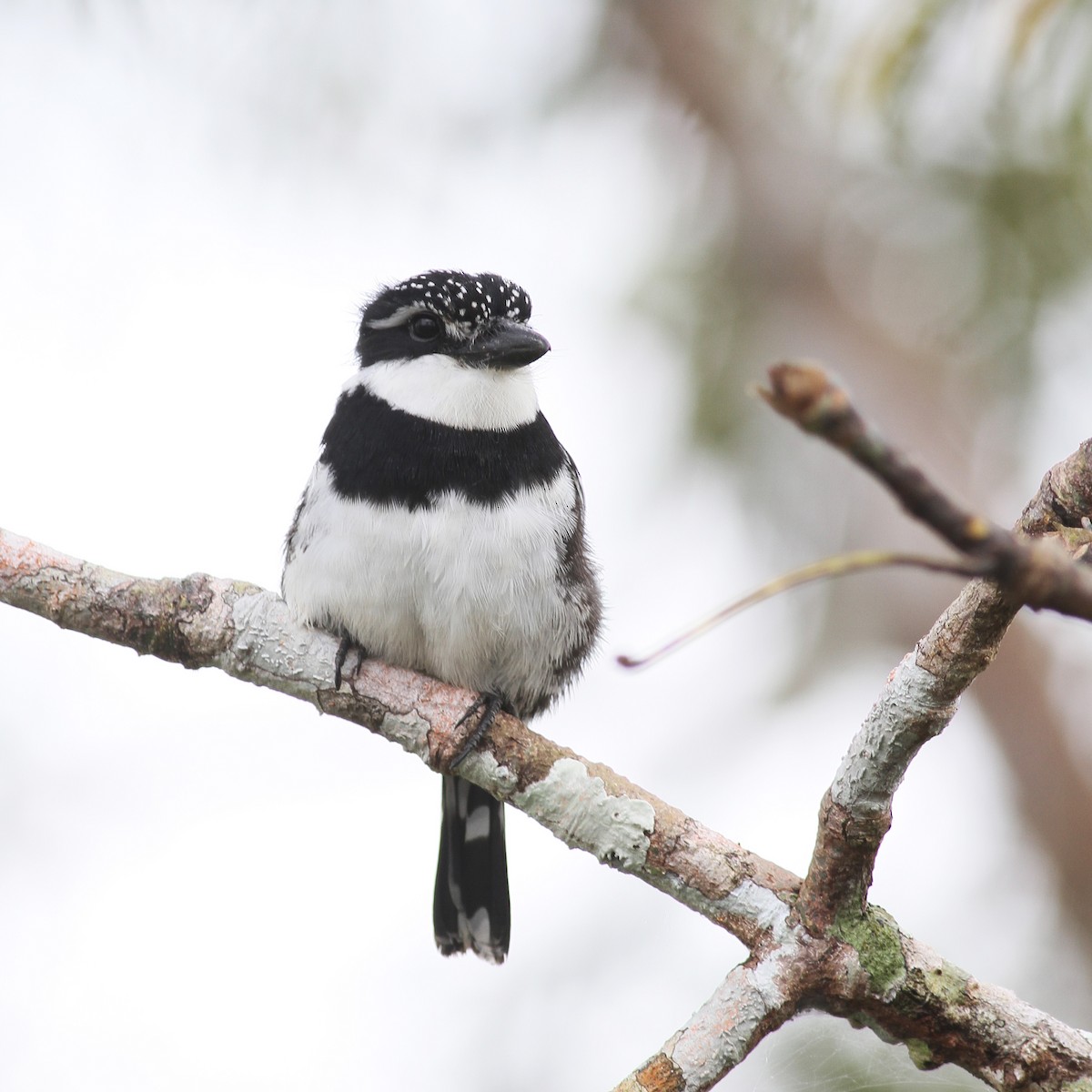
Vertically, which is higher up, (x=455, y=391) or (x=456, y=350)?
(x=456, y=350)

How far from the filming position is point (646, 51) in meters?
5.54

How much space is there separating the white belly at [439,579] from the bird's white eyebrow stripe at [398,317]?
0.56 metres

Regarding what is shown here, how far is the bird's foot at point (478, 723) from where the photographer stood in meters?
2.76

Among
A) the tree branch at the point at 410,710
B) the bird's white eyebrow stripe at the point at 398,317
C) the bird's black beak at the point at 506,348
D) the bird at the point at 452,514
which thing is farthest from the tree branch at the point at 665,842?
the bird's white eyebrow stripe at the point at 398,317

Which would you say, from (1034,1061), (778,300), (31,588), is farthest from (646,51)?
(1034,1061)

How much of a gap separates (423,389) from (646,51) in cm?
272

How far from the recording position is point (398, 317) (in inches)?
145

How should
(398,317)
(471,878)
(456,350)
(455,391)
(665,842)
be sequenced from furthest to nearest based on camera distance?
(471,878)
(398,317)
(456,350)
(455,391)
(665,842)

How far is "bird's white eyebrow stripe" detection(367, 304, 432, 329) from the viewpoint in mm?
3630

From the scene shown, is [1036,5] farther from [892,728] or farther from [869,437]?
[869,437]

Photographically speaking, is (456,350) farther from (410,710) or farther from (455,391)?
(410,710)

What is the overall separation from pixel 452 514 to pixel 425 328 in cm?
66

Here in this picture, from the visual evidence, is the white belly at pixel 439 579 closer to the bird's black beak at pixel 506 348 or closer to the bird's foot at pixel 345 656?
the bird's foot at pixel 345 656

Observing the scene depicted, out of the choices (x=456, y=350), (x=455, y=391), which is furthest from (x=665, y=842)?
(x=456, y=350)
